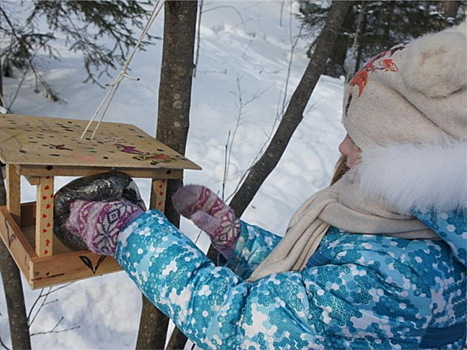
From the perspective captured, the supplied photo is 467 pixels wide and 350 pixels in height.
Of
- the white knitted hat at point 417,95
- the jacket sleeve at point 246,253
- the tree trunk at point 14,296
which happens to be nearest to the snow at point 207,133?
the tree trunk at point 14,296

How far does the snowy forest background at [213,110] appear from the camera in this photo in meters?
2.37

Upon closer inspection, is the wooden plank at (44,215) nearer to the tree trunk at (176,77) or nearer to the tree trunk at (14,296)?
the tree trunk at (176,77)

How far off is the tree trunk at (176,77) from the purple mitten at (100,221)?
0.28m

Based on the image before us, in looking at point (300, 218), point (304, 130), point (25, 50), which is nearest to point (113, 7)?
point (25, 50)

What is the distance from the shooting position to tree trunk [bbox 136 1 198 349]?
1144mm

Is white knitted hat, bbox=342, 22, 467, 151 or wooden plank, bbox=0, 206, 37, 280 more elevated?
white knitted hat, bbox=342, 22, 467, 151

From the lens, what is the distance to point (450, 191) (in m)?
0.79

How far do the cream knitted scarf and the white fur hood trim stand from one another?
43 mm

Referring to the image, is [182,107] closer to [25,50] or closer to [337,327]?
[337,327]

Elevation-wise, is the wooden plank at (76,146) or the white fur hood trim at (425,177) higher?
the white fur hood trim at (425,177)

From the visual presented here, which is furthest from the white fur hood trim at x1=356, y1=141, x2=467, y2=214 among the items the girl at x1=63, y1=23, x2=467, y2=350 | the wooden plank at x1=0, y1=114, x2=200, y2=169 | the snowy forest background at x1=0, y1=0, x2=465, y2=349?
the snowy forest background at x1=0, y1=0, x2=465, y2=349

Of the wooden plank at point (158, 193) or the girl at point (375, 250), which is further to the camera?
the wooden plank at point (158, 193)

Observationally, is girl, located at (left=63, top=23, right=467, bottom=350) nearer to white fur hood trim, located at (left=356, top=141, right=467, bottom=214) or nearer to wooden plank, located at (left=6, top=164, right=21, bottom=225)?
white fur hood trim, located at (left=356, top=141, right=467, bottom=214)

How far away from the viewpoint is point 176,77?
3.92 ft
